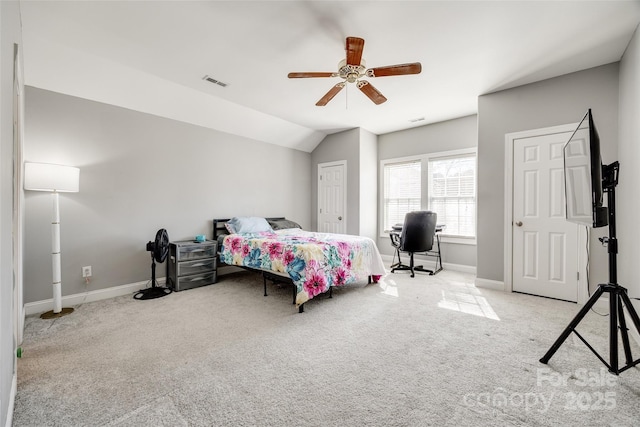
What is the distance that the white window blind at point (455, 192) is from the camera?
15.2 feet

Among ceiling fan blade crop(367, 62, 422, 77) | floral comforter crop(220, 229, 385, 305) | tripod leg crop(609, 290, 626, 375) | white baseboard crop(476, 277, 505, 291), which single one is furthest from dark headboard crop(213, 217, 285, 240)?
tripod leg crop(609, 290, 626, 375)

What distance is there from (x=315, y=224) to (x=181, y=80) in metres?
3.68

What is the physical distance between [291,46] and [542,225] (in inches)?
144

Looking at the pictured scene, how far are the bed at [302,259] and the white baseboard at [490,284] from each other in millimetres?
1371

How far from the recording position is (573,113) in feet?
10.3

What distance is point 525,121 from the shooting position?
135 inches

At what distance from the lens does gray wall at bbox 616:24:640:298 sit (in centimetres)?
230

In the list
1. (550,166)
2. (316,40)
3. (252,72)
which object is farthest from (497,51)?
(252,72)

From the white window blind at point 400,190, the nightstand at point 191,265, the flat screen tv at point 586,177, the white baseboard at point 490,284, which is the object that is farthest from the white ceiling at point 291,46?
the white baseboard at point 490,284

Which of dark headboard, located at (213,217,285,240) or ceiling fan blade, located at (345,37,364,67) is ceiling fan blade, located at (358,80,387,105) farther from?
dark headboard, located at (213,217,285,240)

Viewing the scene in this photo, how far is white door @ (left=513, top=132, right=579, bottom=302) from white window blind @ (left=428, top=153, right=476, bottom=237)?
108 cm

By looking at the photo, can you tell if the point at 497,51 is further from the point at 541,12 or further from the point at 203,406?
the point at 203,406

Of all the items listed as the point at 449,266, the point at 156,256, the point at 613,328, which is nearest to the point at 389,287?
the point at 449,266

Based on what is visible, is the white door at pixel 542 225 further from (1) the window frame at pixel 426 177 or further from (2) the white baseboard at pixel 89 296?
(2) the white baseboard at pixel 89 296
